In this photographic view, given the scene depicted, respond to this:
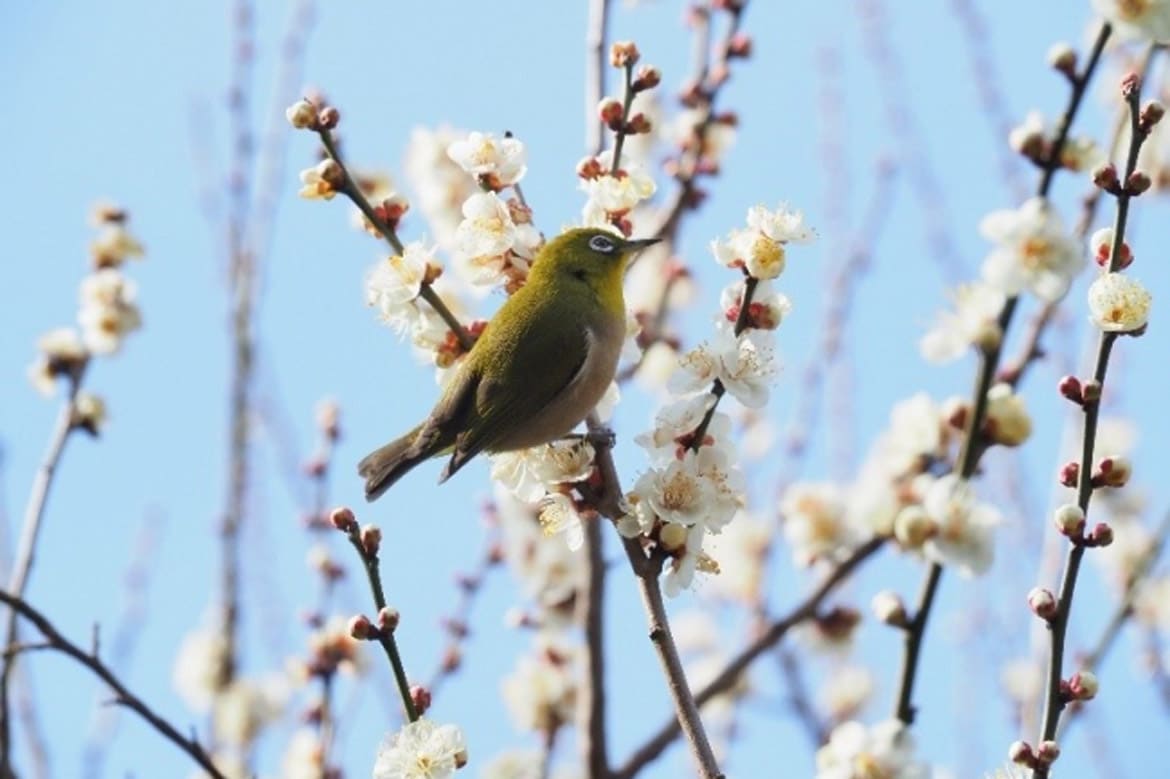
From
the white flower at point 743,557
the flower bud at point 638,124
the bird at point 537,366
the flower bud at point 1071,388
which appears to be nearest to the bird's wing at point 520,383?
the bird at point 537,366

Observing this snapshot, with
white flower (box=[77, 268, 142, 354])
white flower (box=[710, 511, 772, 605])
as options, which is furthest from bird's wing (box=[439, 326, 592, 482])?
Result: white flower (box=[710, 511, 772, 605])

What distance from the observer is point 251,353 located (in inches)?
189

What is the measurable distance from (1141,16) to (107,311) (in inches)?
107

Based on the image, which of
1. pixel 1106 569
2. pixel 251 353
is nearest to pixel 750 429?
pixel 1106 569

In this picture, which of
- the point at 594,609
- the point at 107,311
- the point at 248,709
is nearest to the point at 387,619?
the point at 594,609

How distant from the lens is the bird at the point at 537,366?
297 centimetres

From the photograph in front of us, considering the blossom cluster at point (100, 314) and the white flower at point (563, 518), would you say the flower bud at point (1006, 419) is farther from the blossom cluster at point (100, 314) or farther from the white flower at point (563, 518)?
the blossom cluster at point (100, 314)

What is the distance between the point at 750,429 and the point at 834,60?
1.55 meters

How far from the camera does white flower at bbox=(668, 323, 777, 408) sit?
2504mm

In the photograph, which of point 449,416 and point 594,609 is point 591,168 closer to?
point 449,416

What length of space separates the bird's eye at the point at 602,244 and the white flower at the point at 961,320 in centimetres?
75

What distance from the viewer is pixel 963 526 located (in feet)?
9.63

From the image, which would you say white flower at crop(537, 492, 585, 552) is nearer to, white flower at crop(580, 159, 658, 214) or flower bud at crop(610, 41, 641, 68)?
white flower at crop(580, 159, 658, 214)

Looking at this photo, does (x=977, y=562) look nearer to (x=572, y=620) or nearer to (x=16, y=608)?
(x=16, y=608)
